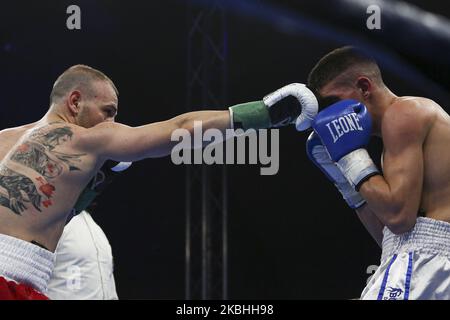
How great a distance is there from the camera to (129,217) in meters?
6.78

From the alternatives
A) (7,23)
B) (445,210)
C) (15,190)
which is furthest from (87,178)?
(7,23)

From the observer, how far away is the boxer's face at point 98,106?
2836mm

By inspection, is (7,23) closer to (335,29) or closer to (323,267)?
(335,29)

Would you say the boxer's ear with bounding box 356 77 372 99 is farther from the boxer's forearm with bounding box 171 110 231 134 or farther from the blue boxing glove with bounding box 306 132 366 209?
the boxer's forearm with bounding box 171 110 231 134

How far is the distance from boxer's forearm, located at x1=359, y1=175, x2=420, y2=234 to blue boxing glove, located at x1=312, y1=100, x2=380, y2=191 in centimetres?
→ 7

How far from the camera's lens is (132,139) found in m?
2.55

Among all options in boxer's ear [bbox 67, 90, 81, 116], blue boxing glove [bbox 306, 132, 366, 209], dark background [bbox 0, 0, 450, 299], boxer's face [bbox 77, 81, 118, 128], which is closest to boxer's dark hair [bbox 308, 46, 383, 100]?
blue boxing glove [bbox 306, 132, 366, 209]

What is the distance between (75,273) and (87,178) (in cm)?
147

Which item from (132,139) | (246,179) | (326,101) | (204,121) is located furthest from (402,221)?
(246,179)

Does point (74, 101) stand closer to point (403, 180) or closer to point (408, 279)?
point (403, 180)

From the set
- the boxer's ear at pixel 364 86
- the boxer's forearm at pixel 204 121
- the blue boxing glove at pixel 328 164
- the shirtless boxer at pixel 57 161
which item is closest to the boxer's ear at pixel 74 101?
the shirtless boxer at pixel 57 161

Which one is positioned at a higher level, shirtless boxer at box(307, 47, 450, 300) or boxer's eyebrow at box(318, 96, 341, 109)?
boxer's eyebrow at box(318, 96, 341, 109)

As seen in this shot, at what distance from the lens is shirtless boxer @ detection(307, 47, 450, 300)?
2.36 m

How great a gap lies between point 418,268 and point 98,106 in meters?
1.39
